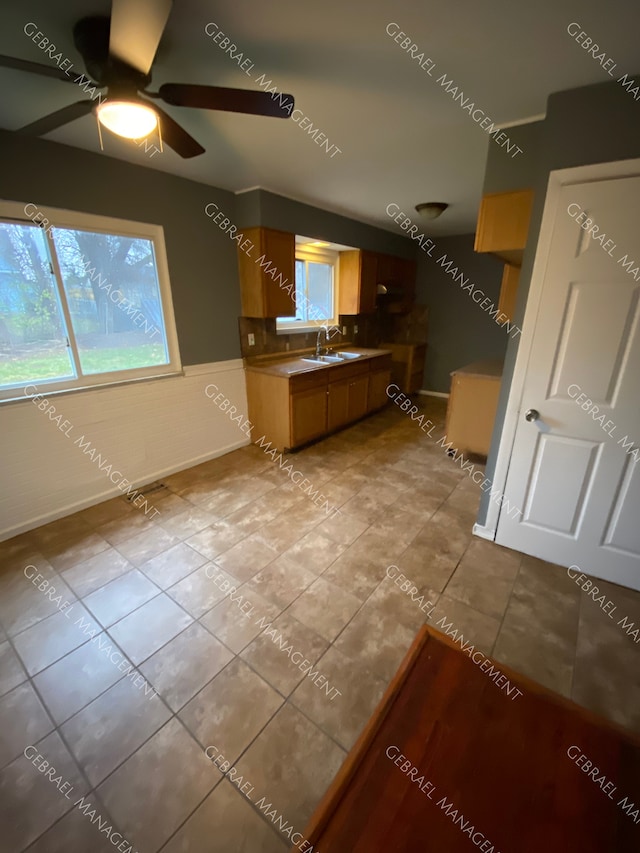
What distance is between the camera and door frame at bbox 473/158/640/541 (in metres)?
1.64

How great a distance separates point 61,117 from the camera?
156 cm

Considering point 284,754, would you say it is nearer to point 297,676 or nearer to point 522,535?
point 297,676

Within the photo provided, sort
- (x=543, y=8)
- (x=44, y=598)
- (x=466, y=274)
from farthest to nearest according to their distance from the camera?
(x=466, y=274), (x=44, y=598), (x=543, y=8)

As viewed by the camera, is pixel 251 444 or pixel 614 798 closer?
pixel 614 798

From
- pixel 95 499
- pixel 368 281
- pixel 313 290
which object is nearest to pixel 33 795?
pixel 95 499

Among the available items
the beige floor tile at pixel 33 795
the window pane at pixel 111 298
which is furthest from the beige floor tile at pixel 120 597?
the window pane at pixel 111 298

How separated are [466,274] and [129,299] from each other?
457 cm

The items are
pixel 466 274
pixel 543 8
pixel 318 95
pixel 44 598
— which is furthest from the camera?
pixel 466 274

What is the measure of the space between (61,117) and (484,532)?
3168mm

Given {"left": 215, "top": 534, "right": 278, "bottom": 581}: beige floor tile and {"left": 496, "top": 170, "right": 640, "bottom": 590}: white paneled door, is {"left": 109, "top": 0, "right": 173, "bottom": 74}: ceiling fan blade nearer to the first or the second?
{"left": 496, "top": 170, "right": 640, "bottom": 590}: white paneled door

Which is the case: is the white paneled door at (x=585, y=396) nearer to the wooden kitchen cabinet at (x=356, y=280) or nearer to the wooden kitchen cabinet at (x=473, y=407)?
the wooden kitchen cabinet at (x=473, y=407)

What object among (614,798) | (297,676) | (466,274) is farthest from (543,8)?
(466,274)

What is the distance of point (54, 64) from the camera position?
158 cm

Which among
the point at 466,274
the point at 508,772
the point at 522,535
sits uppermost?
the point at 466,274
